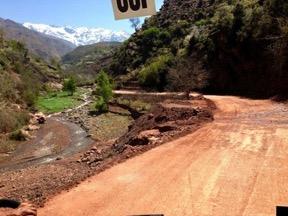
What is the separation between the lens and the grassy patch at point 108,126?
51.7 meters

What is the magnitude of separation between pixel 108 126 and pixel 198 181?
4186 cm

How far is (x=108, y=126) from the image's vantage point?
2270 inches

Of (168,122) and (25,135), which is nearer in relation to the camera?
(168,122)

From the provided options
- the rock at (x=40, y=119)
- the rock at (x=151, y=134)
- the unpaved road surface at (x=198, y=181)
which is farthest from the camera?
the rock at (x=40, y=119)

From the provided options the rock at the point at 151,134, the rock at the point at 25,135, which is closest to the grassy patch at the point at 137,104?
the rock at the point at 25,135

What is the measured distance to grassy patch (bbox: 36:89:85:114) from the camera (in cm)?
8288

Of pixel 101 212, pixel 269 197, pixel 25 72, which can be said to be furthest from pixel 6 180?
pixel 25 72

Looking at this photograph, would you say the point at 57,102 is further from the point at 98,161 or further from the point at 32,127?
the point at 98,161

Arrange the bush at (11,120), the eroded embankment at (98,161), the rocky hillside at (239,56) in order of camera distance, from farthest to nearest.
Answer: the bush at (11,120) → the rocky hillside at (239,56) → the eroded embankment at (98,161)

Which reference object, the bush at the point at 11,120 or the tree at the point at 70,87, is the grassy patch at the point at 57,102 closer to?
the tree at the point at 70,87

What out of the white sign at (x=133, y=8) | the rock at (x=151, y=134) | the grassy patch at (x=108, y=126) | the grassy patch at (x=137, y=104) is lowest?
the grassy patch at (x=108, y=126)

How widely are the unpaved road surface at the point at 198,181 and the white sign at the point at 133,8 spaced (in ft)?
29.6

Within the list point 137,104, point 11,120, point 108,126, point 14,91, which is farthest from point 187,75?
point 14,91

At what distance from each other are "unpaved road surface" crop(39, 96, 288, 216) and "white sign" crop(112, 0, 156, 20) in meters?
9.02
